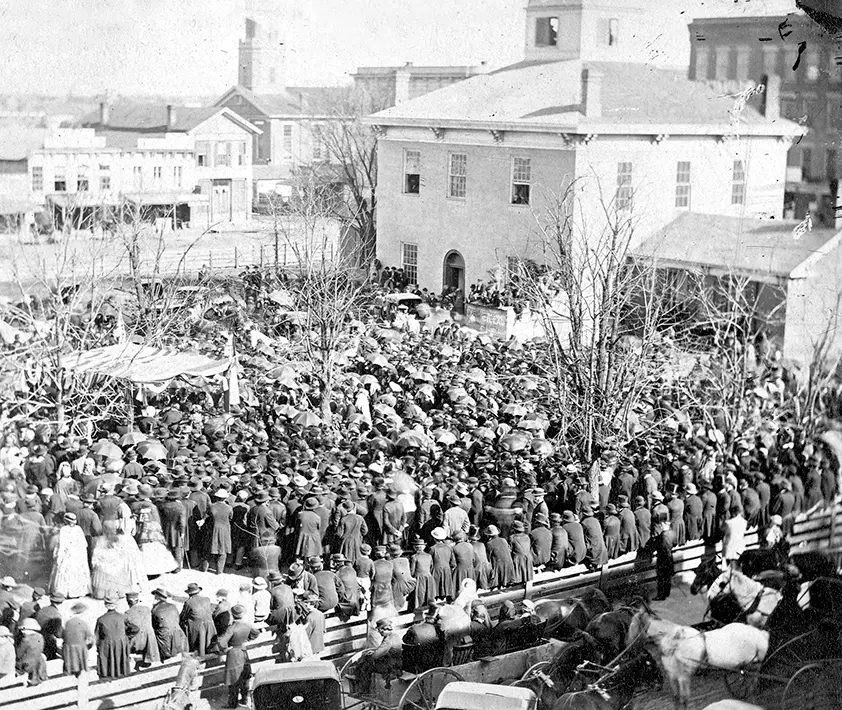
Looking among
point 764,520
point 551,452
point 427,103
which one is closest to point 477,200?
point 427,103

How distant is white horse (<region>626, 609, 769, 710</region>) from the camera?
10883mm

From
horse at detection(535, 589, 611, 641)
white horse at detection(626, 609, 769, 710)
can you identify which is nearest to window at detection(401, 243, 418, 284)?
horse at detection(535, 589, 611, 641)

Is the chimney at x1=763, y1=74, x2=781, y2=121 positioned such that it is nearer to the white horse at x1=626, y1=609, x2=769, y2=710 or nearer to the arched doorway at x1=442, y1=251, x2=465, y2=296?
the arched doorway at x1=442, y1=251, x2=465, y2=296

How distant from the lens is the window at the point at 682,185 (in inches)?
1069

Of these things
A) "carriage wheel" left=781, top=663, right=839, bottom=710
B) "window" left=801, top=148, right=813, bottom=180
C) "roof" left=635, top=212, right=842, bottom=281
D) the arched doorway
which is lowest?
"carriage wheel" left=781, top=663, right=839, bottom=710

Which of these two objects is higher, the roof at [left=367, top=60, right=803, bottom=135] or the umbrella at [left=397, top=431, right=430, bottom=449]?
the roof at [left=367, top=60, right=803, bottom=135]

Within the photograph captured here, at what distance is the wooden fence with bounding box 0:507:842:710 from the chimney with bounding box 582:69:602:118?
1412cm

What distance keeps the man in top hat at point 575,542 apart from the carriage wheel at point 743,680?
2627mm

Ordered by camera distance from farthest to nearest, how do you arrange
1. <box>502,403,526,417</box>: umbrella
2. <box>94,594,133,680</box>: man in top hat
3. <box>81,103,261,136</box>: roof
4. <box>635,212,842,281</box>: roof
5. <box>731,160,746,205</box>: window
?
<box>81,103,261,136</box>: roof
<box>731,160,746,205</box>: window
<box>635,212,842,281</box>: roof
<box>502,403,526,417</box>: umbrella
<box>94,594,133,680</box>: man in top hat

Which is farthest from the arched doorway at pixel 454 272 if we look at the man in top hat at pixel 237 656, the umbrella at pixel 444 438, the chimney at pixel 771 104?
the man in top hat at pixel 237 656

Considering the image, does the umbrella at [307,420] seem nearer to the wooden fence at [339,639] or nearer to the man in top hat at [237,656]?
the wooden fence at [339,639]

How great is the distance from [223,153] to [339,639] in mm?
26810

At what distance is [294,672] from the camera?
10031 millimetres

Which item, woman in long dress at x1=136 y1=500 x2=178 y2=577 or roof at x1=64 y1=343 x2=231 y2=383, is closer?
woman in long dress at x1=136 y1=500 x2=178 y2=577
